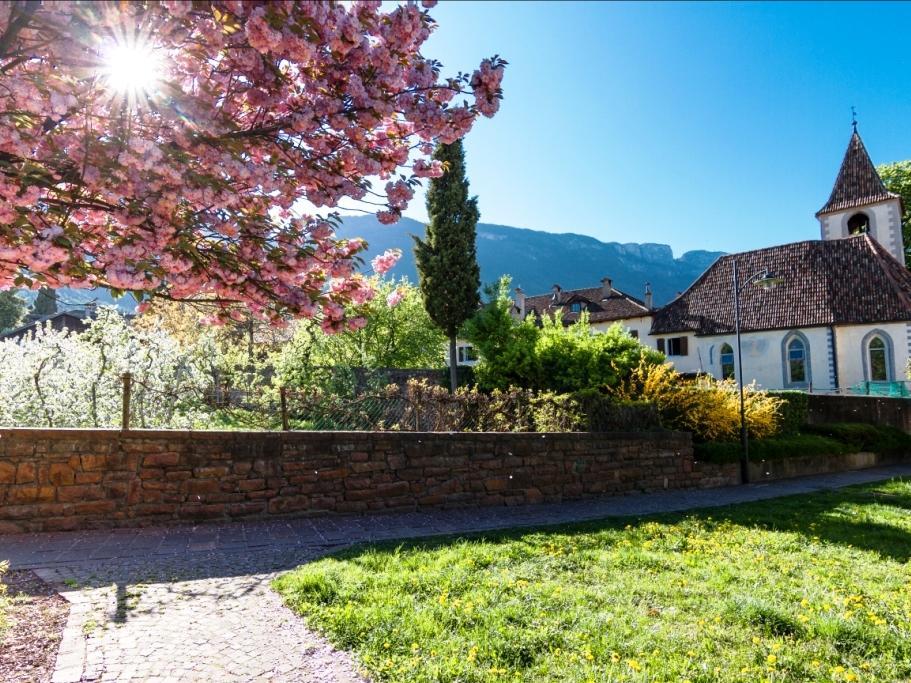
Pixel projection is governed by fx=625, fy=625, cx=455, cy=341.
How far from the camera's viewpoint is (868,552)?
6.73 metres

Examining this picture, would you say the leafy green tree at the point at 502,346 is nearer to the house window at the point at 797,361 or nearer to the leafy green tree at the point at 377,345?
the leafy green tree at the point at 377,345

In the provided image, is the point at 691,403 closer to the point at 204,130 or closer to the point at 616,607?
the point at 616,607

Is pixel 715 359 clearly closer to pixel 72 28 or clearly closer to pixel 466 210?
pixel 466 210

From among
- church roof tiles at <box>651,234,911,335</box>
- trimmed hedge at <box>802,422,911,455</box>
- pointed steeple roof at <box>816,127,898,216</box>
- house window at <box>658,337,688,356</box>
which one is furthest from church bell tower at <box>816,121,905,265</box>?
trimmed hedge at <box>802,422,911,455</box>

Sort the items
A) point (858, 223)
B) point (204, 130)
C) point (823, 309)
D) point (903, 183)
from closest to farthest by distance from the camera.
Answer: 1. point (204, 130)
2. point (823, 309)
3. point (858, 223)
4. point (903, 183)

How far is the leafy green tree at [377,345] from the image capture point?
1695 centimetres

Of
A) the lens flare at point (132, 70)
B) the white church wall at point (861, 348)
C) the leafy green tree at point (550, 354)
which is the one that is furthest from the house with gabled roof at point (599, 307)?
the lens flare at point (132, 70)

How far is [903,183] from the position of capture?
41.9 meters

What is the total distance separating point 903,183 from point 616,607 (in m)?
48.8

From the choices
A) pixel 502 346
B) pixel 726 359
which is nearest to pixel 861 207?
pixel 726 359

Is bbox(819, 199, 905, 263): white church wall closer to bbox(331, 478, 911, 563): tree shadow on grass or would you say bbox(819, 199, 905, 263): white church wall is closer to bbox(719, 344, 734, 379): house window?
bbox(719, 344, 734, 379): house window

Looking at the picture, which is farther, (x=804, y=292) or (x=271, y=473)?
(x=804, y=292)

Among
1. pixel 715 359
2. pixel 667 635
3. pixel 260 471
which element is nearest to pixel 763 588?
pixel 667 635

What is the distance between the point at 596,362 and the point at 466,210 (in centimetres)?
1431
